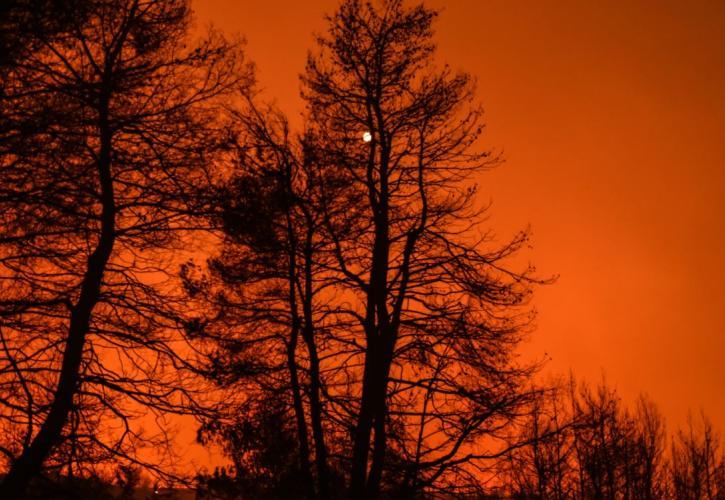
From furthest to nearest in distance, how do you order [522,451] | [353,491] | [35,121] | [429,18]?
[429,18], [522,451], [353,491], [35,121]

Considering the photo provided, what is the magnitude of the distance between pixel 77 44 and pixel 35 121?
5.73 ft

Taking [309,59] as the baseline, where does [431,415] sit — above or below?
below

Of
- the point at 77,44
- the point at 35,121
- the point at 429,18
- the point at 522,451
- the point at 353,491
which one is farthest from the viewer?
the point at 429,18

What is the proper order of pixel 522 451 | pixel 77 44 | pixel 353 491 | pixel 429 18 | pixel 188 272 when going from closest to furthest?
pixel 77 44
pixel 188 272
pixel 353 491
pixel 522 451
pixel 429 18

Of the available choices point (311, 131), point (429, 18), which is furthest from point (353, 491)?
point (429, 18)

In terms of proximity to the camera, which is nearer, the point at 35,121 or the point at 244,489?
the point at 35,121

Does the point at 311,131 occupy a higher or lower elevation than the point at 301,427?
higher

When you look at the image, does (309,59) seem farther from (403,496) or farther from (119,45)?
(403,496)

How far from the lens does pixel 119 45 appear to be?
8461 millimetres

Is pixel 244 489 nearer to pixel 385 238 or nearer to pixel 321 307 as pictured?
→ pixel 321 307

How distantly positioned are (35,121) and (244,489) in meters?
6.12

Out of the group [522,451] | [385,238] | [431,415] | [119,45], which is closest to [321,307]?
[385,238]

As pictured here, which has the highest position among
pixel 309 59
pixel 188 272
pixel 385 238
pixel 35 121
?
pixel 309 59

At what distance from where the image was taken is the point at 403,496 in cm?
956
